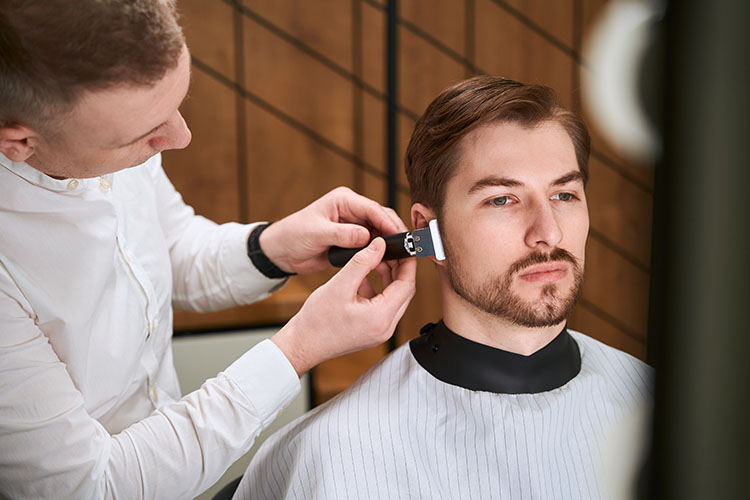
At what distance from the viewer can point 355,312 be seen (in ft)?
3.75

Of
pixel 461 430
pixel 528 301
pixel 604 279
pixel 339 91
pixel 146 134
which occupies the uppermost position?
pixel 146 134

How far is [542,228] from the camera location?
48.9 inches

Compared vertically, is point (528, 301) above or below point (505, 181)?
below

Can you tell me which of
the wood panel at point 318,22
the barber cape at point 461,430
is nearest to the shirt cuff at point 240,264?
the barber cape at point 461,430

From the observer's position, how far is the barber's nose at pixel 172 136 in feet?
3.26

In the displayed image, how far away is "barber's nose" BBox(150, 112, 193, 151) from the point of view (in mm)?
995

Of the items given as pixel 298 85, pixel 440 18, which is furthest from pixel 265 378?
pixel 440 18

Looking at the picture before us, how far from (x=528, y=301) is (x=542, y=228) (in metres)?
0.15

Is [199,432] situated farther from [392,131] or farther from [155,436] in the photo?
[392,131]

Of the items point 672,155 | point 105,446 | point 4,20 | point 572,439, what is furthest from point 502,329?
point 672,155

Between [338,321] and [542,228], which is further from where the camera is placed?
[542,228]

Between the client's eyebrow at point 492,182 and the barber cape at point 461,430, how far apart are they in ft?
1.06

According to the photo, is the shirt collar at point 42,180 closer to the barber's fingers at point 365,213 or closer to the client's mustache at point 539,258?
the barber's fingers at point 365,213

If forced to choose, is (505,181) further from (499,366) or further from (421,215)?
(499,366)
